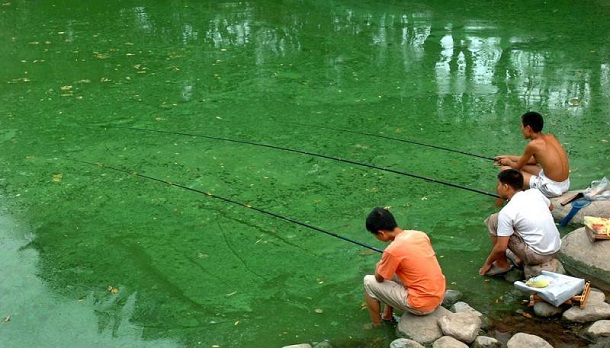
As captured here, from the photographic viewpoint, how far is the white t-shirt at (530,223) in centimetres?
425

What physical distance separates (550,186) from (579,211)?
26cm

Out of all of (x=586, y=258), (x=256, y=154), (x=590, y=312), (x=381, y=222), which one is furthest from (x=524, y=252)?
(x=256, y=154)

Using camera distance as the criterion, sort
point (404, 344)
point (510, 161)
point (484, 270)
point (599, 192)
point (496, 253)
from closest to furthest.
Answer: point (404, 344) → point (496, 253) → point (484, 270) → point (599, 192) → point (510, 161)

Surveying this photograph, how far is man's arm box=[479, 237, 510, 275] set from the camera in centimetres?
427

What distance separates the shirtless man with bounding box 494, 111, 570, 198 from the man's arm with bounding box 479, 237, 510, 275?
2.84 feet

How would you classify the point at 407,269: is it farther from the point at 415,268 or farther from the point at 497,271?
the point at 497,271

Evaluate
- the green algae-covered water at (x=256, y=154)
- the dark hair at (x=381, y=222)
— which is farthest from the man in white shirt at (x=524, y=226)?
the dark hair at (x=381, y=222)

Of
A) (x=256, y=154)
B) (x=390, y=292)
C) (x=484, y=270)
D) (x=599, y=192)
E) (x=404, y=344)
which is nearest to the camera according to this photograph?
(x=404, y=344)

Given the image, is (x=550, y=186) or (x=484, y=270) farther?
(x=550, y=186)

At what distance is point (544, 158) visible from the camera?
500cm

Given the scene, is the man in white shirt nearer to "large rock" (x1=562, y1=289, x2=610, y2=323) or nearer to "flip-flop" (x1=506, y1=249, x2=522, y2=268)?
"flip-flop" (x1=506, y1=249, x2=522, y2=268)

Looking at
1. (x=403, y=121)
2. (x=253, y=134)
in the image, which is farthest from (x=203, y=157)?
(x=403, y=121)

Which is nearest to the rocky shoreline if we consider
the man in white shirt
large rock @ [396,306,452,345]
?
large rock @ [396,306,452,345]

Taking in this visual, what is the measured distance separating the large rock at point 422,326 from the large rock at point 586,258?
984 millimetres
